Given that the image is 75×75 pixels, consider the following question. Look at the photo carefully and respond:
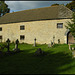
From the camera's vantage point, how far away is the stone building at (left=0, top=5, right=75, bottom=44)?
18.1 m

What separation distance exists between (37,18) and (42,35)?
4.14 metres

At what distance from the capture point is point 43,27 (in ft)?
63.8

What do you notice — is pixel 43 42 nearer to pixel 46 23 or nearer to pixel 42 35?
pixel 42 35

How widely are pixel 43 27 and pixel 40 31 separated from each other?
3.68 feet

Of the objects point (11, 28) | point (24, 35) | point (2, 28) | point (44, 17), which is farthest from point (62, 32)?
point (2, 28)

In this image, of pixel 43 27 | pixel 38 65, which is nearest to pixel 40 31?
pixel 43 27

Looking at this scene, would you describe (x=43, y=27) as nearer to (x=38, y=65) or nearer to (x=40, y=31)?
(x=40, y=31)

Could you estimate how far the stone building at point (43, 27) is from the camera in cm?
1811

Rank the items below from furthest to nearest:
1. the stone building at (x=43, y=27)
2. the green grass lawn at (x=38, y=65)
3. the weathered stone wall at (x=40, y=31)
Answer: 1. the weathered stone wall at (x=40, y=31)
2. the stone building at (x=43, y=27)
3. the green grass lawn at (x=38, y=65)

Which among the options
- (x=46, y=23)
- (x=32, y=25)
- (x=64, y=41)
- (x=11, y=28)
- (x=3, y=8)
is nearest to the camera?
(x=64, y=41)

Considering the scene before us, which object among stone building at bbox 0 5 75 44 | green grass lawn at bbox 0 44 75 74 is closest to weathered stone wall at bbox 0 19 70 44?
stone building at bbox 0 5 75 44

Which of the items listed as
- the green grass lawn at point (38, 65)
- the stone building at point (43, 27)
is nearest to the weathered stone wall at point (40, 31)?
the stone building at point (43, 27)

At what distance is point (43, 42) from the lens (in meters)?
19.4

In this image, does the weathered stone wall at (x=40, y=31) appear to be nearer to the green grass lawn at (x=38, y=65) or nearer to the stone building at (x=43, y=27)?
the stone building at (x=43, y=27)
